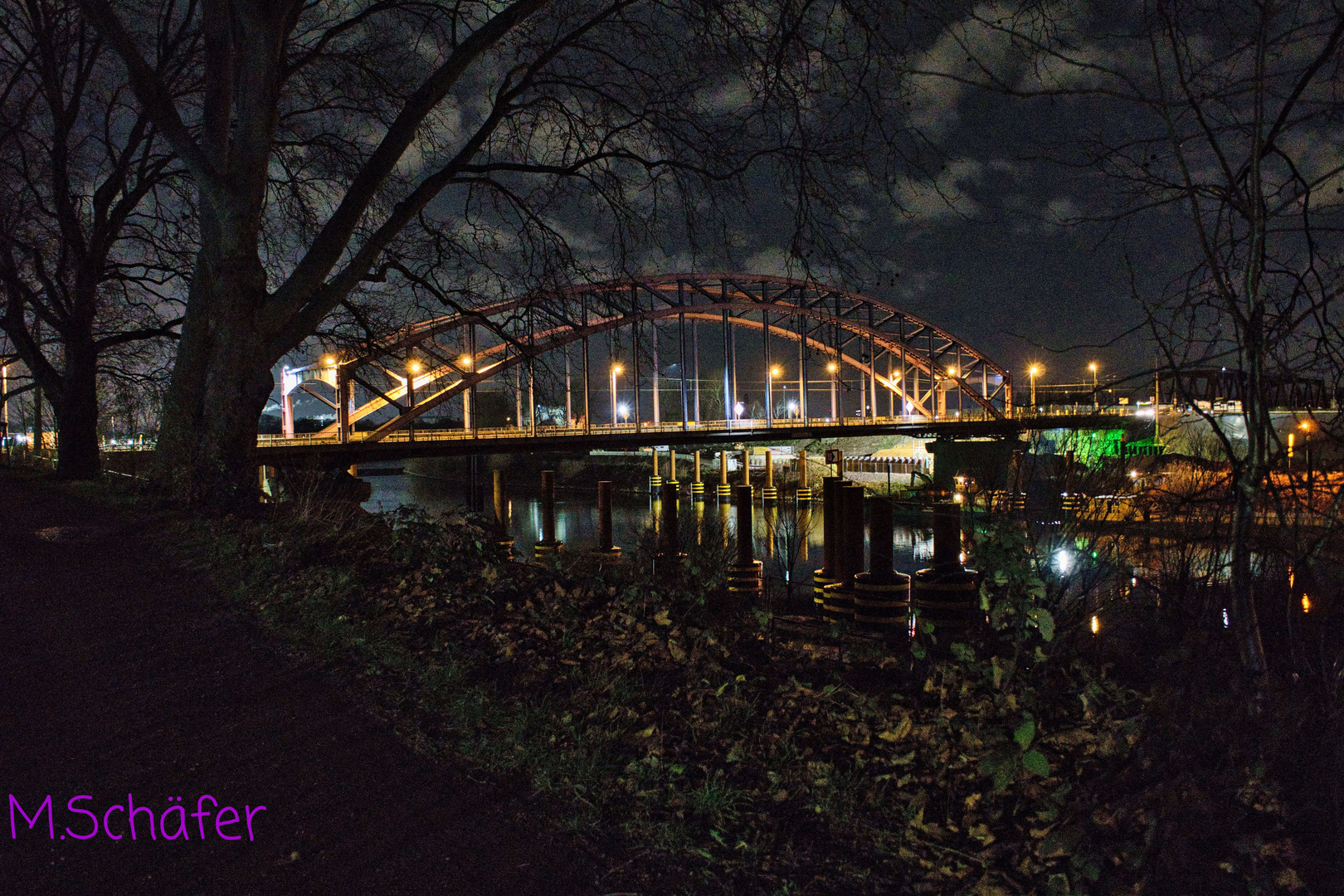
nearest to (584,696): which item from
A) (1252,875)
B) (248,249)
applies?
(1252,875)

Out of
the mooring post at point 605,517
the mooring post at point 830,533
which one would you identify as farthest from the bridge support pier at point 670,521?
the mooring post at point 830,533

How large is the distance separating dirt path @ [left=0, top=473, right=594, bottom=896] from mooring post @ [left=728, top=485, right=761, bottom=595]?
9.83 metres

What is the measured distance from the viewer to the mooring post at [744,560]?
619 inches

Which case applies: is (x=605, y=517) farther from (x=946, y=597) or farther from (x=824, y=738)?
(x=824, y=738)

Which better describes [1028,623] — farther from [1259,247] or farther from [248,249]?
[248,249]

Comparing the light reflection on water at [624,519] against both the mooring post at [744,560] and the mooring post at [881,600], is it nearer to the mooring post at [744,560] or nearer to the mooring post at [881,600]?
the mooring post at [744,560]

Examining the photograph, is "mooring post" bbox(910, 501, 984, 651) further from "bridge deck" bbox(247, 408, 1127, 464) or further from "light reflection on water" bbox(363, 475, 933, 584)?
"bridge deck" bbox(247, 408, 1127, 464)

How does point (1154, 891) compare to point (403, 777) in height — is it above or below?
below

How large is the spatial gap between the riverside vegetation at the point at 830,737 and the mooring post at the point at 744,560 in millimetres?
8569

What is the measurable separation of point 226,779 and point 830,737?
268 centimetres

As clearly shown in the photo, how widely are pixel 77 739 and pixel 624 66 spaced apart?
7917 mm

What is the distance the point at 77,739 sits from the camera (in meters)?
3.52

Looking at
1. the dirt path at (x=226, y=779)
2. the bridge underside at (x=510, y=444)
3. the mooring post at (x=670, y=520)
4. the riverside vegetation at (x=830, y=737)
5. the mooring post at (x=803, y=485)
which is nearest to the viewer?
Result: the dirt path at (x=226, y=779)

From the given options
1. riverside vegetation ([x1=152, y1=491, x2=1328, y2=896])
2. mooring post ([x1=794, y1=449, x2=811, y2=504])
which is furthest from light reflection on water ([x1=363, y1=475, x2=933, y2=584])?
riverside vegetation ([x1=152, y1=491, x2=1328, y2=896])
